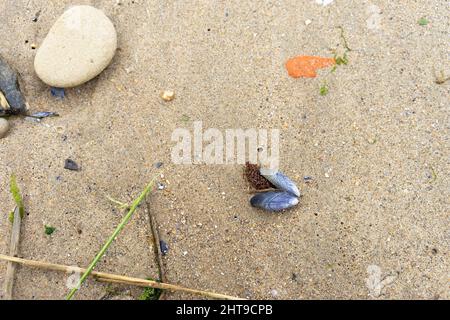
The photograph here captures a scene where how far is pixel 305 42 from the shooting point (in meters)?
2.69

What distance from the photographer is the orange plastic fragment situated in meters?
2.62

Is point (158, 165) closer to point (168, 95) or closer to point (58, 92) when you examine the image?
point (168, 95)

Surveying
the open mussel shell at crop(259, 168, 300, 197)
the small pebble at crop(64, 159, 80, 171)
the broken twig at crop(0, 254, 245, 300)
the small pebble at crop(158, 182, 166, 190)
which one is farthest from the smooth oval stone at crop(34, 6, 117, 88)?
the open mussel shell at crop(259, 168, 300, 197)

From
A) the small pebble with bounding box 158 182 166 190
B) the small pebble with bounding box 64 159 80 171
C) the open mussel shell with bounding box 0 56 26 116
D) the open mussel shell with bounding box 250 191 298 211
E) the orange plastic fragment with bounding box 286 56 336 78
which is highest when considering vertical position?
the orange plastic fragment with bounding box 286 56 336 78

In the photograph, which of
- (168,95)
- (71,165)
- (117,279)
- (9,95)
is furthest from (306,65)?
(9,95)

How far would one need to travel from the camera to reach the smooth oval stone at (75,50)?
8.40 ft

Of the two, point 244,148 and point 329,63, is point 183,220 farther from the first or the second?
point 329,63

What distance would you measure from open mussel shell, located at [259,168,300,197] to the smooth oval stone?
44.6 inches

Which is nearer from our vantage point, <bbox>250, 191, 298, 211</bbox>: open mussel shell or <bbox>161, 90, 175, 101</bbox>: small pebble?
<bbox>250, 191, 298, 211</bbox>: open mussel shell

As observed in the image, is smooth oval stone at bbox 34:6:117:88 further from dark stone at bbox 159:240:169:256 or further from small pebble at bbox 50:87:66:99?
dark stone at bbox 159:240:169:256

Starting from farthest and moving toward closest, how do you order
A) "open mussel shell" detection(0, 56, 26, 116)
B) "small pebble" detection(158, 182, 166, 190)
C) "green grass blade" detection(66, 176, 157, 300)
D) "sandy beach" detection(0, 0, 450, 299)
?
"open mussel shell" detection(0, 56, 26, 116) → "small pebble" detection(158, 182, 166, 190) → "sandy beach" detection(0, 0, 450, 299) → "green grass blade" detection(66, 176, 157, 300)
